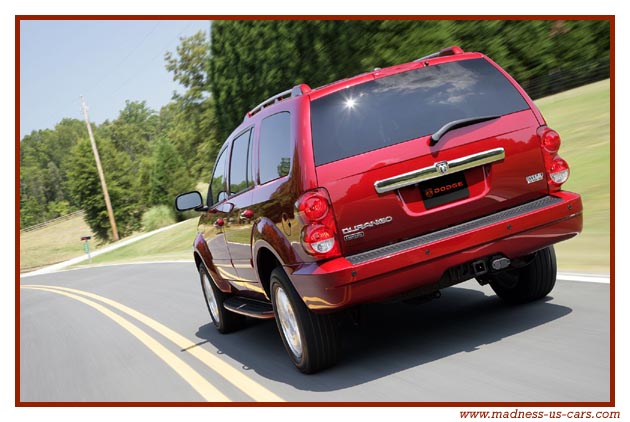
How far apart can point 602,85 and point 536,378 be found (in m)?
22.7

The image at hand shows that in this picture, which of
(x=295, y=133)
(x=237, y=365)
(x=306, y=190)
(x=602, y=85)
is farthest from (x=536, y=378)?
(x=602, y=85)

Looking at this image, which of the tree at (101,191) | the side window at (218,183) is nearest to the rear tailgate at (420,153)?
the side window at (218,183)

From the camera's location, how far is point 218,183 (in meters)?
8.59

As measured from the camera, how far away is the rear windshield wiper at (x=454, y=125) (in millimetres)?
5711

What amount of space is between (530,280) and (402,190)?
6.54ft

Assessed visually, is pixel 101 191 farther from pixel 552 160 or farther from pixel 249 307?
pixel 552 160

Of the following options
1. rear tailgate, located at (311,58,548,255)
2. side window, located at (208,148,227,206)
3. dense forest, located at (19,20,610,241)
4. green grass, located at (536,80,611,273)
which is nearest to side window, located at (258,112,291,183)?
rear tailgate, located at (311,58,548,255)

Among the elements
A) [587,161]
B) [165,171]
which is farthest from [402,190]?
[165,171]

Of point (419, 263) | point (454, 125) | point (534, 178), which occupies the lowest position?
point (419, 263)

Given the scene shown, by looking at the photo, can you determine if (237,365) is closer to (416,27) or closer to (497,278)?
(497,278)

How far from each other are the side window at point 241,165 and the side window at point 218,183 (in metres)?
0.41

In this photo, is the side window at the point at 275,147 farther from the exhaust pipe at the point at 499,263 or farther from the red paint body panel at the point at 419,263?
the exhaust pipe at the point at 499,263

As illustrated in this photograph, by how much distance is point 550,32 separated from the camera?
90.1ft

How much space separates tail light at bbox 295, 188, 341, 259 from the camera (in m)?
5.55
